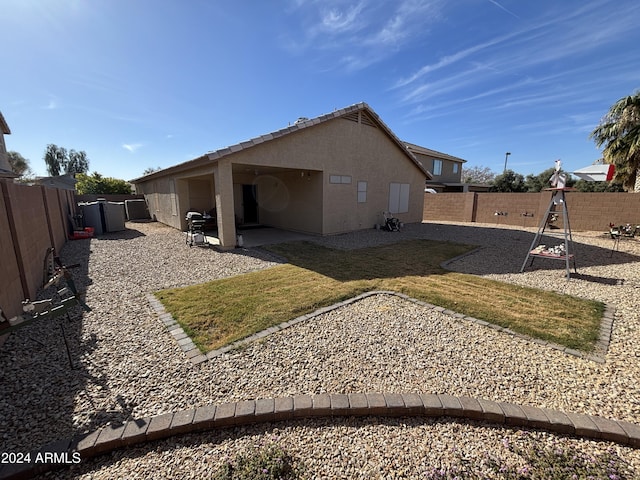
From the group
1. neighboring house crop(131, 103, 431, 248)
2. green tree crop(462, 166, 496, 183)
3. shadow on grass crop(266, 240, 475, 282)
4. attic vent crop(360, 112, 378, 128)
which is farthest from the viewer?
green tree crop(462, 166, 496, 183)

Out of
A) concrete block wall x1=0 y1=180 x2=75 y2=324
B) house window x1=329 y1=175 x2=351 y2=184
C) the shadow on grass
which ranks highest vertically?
house window x1=329 y1=175 x2=351 y2=184

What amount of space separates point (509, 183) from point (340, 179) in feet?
98.8

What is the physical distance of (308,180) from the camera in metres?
11.1

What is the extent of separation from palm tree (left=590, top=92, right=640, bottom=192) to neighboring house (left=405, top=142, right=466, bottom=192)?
13.0m

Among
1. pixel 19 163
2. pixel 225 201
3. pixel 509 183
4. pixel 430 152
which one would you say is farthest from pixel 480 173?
pixel 19 163

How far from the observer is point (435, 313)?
4199mm

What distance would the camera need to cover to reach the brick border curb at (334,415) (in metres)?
2.04

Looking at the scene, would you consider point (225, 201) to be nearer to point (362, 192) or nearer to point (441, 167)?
point (362, 192)

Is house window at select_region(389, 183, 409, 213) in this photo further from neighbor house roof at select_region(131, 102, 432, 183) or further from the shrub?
the shrub

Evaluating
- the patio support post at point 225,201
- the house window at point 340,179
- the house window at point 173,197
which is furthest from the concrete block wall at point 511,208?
the house window at point 173,197

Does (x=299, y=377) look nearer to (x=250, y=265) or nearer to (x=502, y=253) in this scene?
(x=250, y=265)

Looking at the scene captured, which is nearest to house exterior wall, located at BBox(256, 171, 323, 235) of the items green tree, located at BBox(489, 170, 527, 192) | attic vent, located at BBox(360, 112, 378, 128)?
attic vent, located at BBox(360, 112, 378, 128)

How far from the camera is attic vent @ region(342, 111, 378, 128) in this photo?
1101 cm

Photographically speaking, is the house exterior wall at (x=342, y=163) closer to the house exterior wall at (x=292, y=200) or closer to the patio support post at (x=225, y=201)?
the house exterior wall at (x=292, y=200)
